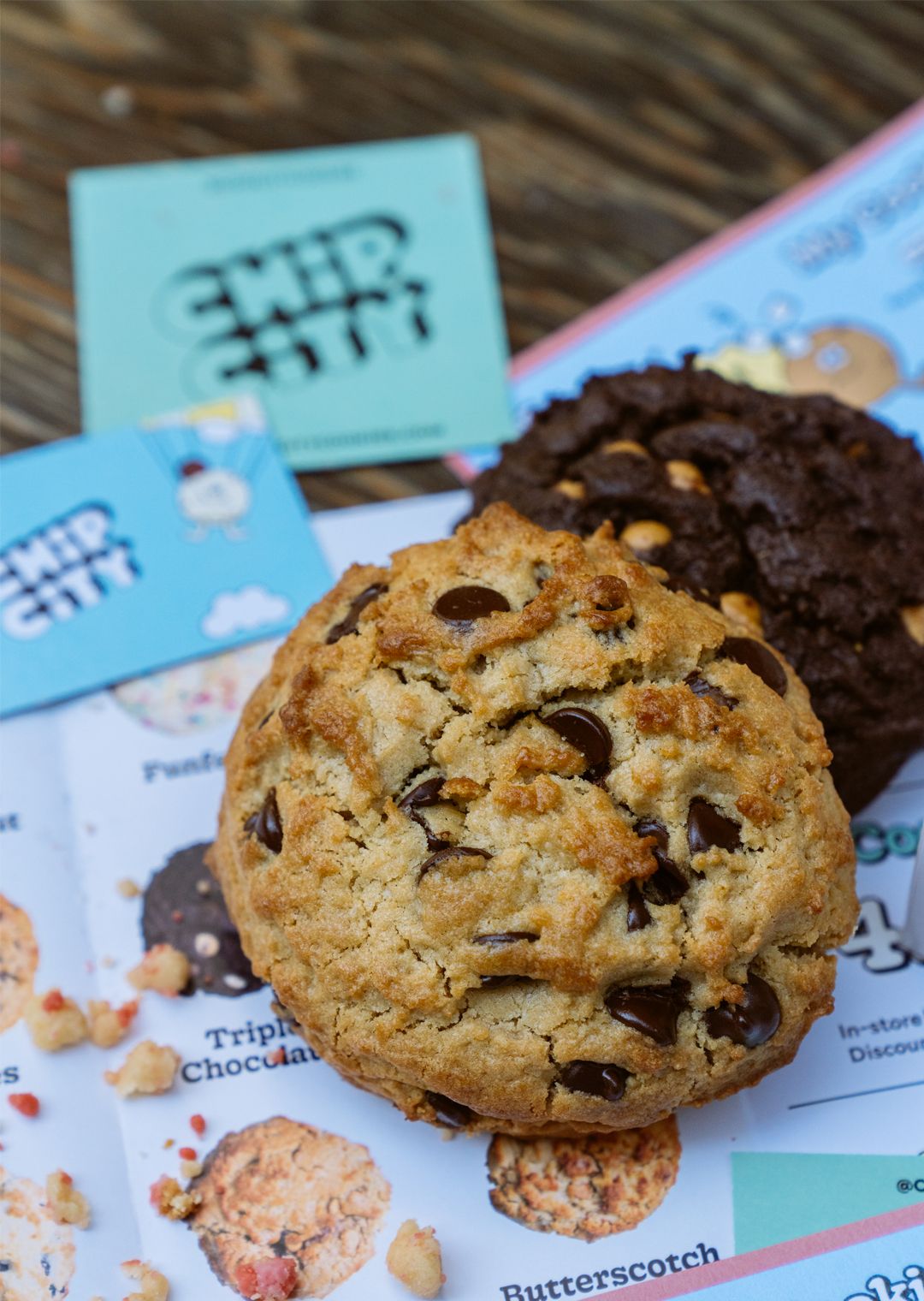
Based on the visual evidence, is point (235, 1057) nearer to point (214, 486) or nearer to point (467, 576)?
point (467, 576)

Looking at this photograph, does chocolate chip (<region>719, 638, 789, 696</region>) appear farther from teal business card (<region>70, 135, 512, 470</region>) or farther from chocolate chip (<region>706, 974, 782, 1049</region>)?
teal business card (<region>70, 135, 512, 470</region>)

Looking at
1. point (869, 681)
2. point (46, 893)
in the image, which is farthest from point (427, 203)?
point (46, 893)

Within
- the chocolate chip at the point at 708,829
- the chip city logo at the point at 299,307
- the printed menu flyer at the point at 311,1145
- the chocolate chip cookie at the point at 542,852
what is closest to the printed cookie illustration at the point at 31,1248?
the printed menu flyer at the point at 311,1145

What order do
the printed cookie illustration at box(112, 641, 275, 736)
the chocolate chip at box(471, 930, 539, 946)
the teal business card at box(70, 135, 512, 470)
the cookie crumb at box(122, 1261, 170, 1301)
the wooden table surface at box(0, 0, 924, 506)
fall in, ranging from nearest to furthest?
the chocolate chip at box(471, 930, 539, 946) < the cookie crumb at box(122, 1261, 170, 1301) < the printed cookie illustration at box(112, 641, 275, 736) < the teal business card at box(70, 135, 512, 470) < the wooden table surface at box(0, 0, 924, 506)

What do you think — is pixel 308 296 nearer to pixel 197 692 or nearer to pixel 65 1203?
pixel 197 692

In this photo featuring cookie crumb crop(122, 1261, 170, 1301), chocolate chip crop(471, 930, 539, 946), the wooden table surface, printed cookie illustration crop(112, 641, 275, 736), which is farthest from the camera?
the wooden table surface

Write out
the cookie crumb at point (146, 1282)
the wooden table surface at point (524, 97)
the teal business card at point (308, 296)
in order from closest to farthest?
the cookie crumb at point (146, 1282) → the teal business card at point (308, 296) → the wooden table surface at point (524, 97)

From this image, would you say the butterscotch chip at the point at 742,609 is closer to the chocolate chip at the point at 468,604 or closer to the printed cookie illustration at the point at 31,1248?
the chocolate chip at the point at 468,604

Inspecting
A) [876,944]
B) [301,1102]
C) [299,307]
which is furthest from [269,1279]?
[299,307]

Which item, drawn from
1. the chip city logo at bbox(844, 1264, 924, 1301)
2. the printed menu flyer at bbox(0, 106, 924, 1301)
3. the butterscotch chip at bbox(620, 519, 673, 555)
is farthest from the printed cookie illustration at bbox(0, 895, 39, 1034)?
the chip city logo at bbox(844, 1264, 924, 1301)
